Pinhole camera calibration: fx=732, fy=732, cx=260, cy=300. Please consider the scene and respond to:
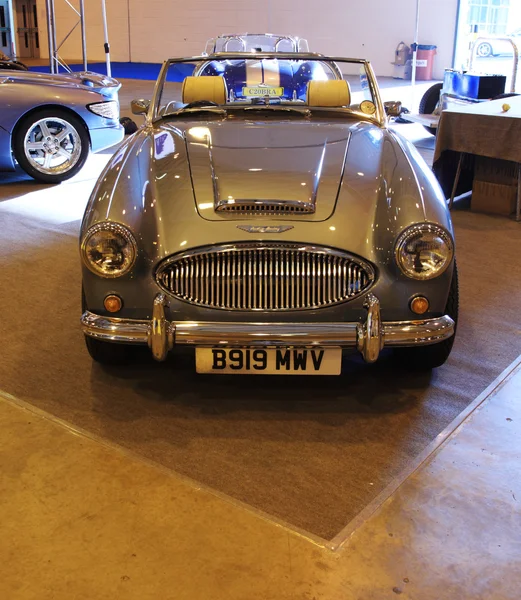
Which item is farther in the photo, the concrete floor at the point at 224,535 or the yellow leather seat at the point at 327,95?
the yellow leather seat at the point at 327,95

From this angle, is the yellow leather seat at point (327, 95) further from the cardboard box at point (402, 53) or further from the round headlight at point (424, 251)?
the cardboard box at point (402, 53)

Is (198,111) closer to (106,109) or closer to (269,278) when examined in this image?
(269,278)

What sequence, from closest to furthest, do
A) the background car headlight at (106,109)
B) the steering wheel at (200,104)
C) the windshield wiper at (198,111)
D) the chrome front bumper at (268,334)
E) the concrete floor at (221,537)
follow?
the concrete floor at (221,537) → the chrome front bumper at (268,334) → the windshield wiper at (198,111) → the steering wheel at (200,104) → the background car headlight at (106,109)

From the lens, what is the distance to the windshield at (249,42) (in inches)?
348

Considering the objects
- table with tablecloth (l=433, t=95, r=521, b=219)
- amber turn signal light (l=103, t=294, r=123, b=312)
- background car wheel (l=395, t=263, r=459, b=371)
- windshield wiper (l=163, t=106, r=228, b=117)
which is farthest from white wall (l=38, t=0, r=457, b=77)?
amber turn signal light (l=103, t=294, r=123, b=312)

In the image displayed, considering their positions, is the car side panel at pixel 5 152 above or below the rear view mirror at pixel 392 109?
below

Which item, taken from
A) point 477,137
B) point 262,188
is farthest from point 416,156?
point 477,137

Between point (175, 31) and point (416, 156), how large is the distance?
58.3ft

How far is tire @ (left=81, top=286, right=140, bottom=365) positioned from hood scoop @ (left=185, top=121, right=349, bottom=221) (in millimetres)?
759

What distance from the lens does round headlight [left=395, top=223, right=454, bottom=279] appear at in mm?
2816

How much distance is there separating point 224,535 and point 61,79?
18.8ft

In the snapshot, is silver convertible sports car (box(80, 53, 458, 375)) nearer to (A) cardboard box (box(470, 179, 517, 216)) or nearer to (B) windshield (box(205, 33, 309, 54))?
(A) cardboard box (box(470, 179, 517, 216))

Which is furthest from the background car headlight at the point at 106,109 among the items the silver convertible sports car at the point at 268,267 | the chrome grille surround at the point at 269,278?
the chrome grille surround at the point at 269,278

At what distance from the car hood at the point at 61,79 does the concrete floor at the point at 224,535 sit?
469cm
